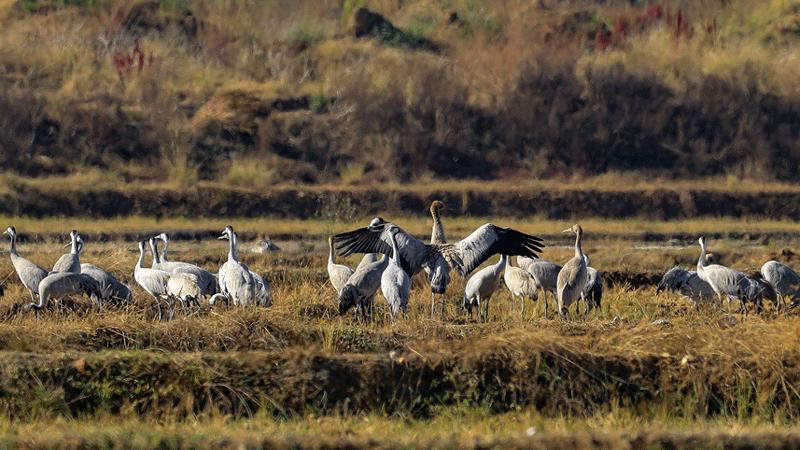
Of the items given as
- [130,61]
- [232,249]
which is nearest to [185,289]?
[232,249]

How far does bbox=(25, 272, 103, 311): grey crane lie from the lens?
401 inches

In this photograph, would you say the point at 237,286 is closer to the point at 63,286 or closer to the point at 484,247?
the point at 63,286

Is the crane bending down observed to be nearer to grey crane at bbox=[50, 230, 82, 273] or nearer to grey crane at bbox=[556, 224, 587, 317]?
grey crane at bbox=[50, 230, 82, 273]

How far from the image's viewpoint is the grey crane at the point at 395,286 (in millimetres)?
9758

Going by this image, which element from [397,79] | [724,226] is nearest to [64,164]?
[397,79]

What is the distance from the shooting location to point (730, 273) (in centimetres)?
1116

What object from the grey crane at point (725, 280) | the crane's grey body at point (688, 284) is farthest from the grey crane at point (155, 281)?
the grey crane at point (725, 280)

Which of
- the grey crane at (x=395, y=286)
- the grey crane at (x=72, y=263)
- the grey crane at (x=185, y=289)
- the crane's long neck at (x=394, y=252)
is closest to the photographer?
the grey crane at (x=395, y=286)

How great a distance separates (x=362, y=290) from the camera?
33.7 ft

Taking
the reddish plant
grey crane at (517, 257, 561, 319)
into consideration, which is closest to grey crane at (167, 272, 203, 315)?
grey crane at (517, 257, 561, 319)

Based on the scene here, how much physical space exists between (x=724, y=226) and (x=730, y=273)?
1173 cm

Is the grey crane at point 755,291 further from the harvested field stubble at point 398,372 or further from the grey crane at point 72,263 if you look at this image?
the grey crane at point 72,263

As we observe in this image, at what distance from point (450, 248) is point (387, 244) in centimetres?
67

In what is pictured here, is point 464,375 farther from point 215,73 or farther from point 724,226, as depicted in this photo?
point 215,73
